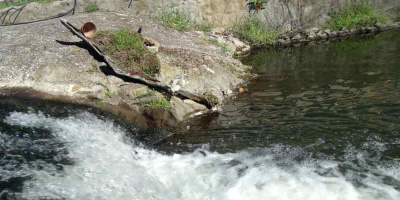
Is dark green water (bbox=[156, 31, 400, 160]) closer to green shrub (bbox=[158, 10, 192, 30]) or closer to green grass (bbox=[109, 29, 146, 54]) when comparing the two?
green grass (bbox=[109, 29, 146, 54])

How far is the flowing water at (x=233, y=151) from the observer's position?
4777 millimetres

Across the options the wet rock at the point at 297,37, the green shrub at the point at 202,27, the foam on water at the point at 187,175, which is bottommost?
the wet rock at the point at 297,37

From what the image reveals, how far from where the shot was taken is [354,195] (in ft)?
15.1

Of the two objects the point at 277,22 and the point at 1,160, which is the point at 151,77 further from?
the point at 277,22

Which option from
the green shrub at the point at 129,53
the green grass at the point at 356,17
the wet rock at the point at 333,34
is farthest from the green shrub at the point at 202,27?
the green shrub at the point at 129,53

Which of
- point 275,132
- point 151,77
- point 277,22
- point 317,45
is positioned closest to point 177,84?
point 151,77

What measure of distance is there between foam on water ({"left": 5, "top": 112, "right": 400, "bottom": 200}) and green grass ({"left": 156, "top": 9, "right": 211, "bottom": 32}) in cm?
864

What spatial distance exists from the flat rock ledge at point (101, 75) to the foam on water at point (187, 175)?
53.7 inches

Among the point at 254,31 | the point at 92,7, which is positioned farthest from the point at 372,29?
the point at 92,7

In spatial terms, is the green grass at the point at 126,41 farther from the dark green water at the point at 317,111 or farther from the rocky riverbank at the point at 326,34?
the rocky riverbank at the point at 326,34

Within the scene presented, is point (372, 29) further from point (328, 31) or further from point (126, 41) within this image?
point (126, 41)

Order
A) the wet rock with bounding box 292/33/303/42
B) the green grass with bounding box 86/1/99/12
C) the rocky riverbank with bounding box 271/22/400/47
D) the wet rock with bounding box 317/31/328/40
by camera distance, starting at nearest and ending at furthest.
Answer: the green grass with bounding box 86/1/99/12, the rocky riverbank with bounding box 271/22/400/47, the wet rock with bounding box 317/31/328/40, the wet rock with bounding box 292/33/303/42

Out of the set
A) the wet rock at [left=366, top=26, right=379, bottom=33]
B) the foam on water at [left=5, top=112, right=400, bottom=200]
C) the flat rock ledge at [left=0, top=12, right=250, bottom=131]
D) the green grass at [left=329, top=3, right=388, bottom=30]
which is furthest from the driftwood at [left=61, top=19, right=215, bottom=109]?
the wet rock at [left=366, top=26, right=379, bottom=33]

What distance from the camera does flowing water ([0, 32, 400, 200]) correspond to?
4.78 meters
